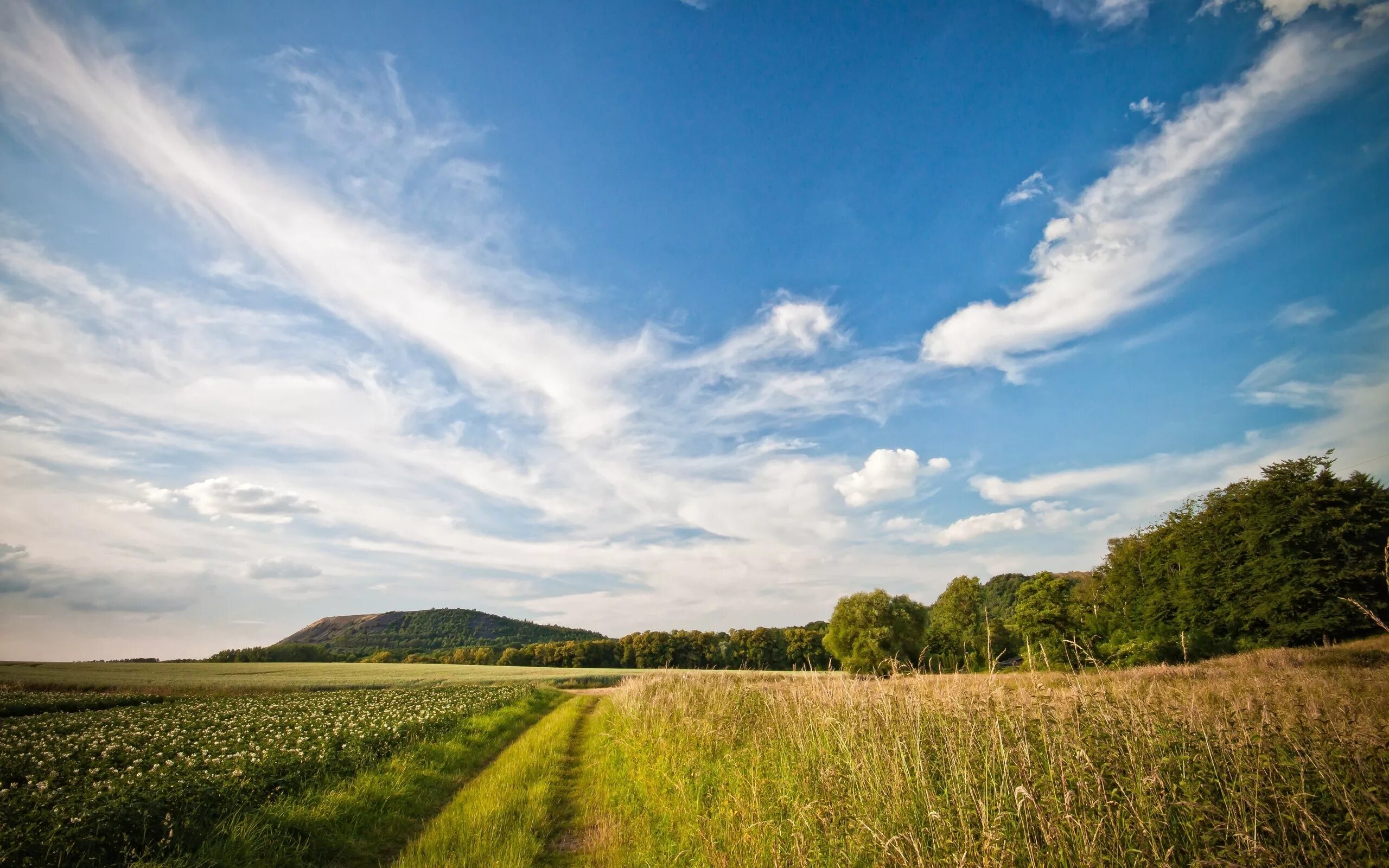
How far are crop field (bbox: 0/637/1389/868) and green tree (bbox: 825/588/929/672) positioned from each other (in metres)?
33.6

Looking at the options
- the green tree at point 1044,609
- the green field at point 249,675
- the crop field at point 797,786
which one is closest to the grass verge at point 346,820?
the crop field at point 797,786

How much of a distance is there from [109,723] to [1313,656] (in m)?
45.8

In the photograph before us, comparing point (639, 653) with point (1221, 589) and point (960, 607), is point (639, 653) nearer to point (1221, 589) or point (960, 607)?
point (960, 607)

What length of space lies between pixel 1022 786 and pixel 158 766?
1305cm

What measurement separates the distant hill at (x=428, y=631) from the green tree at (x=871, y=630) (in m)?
83.0

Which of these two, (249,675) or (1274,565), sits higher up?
(1274,565)

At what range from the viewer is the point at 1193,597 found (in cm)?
3838

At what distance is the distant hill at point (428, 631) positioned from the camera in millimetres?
122562

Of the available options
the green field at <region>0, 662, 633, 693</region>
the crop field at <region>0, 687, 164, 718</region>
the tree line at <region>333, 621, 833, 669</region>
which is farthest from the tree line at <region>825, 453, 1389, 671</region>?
the crop field at <region>0, 687, 164, 718</region>

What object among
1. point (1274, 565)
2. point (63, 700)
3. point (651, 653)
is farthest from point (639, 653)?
point (1274, 565)

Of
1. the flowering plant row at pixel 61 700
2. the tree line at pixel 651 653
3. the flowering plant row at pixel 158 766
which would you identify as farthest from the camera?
the tree line at pixel 651 653

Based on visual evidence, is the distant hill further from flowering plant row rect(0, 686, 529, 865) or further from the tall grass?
the tall grass

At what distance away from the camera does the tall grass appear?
11.1ft

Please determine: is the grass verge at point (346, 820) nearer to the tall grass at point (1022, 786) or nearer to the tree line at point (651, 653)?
the tall grass at point (1022, 786)
